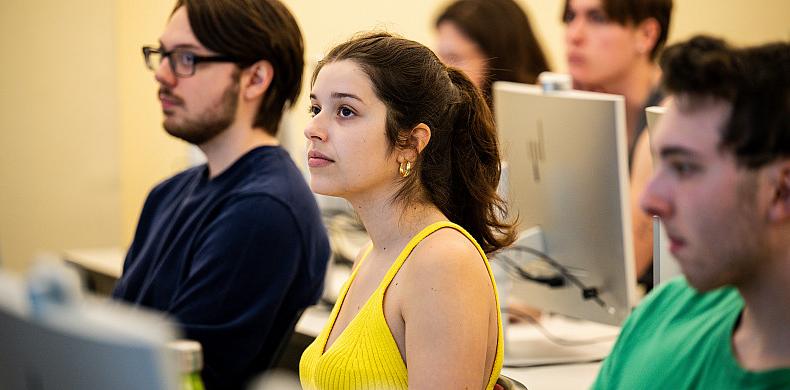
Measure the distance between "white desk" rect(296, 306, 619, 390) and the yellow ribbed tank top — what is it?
485 mm

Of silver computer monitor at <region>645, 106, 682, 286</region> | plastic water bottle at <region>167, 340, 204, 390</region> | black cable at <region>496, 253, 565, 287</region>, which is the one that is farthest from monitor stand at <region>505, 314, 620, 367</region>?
plastic water bottle at <region>167, 340, 204, 390</region>

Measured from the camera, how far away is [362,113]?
61.8 inches

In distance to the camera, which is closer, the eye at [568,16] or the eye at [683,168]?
the eye at [683,168]

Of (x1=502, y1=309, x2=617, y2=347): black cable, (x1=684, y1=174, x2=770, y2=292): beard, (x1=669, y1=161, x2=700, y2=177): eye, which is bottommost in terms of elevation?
(x1=502, y1=309, x2=617, y2=347): black cable

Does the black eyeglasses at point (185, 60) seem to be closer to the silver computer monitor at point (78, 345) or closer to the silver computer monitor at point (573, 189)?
the silver computer monitor at point (573, 189)

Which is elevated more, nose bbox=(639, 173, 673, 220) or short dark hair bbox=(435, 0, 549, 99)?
nose bbox=(639, 173, 673, 220)

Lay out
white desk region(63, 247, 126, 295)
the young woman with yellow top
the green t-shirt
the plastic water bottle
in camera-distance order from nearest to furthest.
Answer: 1. the green t-shirt
2. the plastic water bottle
3. the young woman with yellow top
4. white desk region(63, 247, 126, 295)

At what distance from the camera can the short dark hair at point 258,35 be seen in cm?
225

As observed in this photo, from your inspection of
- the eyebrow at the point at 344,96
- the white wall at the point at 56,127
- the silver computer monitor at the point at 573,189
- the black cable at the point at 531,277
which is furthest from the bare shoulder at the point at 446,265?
the white wall at the point at 56,127

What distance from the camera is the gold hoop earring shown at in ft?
5.20

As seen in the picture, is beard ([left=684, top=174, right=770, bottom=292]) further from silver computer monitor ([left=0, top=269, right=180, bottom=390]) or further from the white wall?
the white wall

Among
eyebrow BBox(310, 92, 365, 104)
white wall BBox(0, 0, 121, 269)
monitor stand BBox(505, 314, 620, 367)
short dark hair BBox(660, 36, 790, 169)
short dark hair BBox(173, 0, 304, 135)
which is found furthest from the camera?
white wall BBox(0, 0, 121, 269)

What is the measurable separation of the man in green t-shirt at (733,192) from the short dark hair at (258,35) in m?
1.27

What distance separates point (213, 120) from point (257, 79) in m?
0.13
